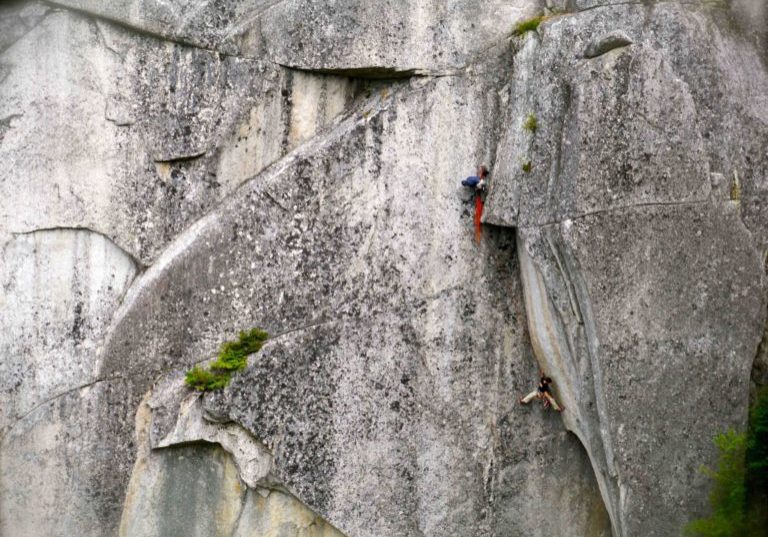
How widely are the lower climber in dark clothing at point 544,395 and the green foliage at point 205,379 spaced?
3007mm

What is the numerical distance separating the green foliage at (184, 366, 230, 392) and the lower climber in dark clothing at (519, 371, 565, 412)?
301 centimetres

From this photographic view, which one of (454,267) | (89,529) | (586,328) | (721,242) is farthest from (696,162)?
(89,529)

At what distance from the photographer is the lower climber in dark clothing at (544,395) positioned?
10.4m

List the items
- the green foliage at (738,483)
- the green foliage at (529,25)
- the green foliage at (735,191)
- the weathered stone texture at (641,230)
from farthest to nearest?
the green foliage at (529,25)
the green foliage at (735,191)
the weathered stone texture at (641,230)
the green foliage at (738,483)

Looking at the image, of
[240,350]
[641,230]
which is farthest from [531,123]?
[240,350]

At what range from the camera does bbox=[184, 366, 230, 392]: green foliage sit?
9.82m

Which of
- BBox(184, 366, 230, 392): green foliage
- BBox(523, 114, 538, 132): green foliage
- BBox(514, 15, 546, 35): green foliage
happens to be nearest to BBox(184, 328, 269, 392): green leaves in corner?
BBox(184, 366, 230, 392): green foliage

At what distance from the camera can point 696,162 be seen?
9.85m

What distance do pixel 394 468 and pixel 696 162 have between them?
13.6 feet

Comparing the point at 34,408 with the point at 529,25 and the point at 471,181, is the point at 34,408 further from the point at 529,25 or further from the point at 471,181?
the point at 529,25

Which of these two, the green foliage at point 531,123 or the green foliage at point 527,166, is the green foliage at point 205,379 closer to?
the green foliage at point 527,166

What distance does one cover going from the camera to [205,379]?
32.4ft

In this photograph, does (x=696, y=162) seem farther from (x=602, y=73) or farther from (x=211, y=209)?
(x=211, y=209)

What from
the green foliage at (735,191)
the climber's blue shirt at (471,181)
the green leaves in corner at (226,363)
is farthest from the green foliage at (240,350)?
Answer: the green foliage at (735,191)
